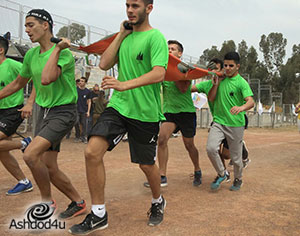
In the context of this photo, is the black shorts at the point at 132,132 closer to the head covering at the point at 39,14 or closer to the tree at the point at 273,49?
the head covering at the point at 39,14

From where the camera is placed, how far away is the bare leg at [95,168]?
313 centimetres

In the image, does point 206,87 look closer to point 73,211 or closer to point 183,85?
point 183,85

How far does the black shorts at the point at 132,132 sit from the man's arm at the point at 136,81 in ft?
1.54

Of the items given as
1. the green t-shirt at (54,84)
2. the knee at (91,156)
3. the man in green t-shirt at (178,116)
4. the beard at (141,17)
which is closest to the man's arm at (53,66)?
the green t-shirt at (54,84)

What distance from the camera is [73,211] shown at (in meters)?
3.87

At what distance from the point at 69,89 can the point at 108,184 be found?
2.38 metres

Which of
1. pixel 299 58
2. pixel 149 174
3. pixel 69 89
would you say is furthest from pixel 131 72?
pixel 299 58

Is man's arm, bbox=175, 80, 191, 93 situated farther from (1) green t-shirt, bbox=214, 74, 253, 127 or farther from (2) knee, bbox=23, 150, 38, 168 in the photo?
(2) knee, bbox=23, 150, 38, 168

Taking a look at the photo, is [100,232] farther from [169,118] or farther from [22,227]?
[169,118]

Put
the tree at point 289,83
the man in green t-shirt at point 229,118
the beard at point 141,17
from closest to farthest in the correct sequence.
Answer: the beard at point 141,17 < the man in green t-shirt at point 229,118 < the tree at point 289,83

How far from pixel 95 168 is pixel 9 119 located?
90.5 inches

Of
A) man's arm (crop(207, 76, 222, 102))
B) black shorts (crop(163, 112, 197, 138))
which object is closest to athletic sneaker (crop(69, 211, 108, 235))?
black shorts (crop(163, 112, 197, 138))

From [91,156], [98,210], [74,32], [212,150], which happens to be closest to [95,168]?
[91,156]

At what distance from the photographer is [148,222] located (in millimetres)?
3674
